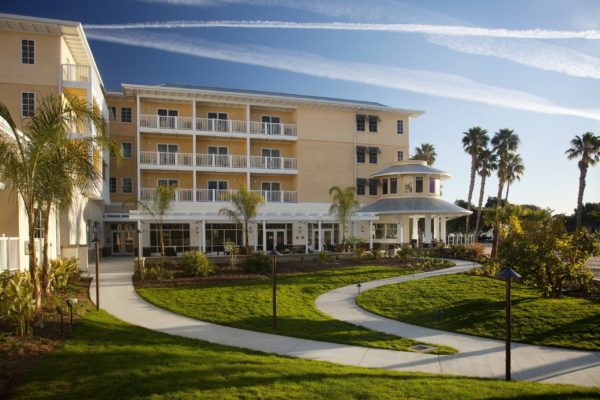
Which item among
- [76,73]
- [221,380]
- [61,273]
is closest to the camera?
[221,380]

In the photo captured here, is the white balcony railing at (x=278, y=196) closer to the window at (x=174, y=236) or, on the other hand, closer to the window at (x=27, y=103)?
the window at (x=174, y=236)

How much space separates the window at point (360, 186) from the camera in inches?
1548

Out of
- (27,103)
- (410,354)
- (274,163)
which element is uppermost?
(27,103)

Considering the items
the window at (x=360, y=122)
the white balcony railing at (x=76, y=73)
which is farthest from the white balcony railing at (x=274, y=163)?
the white balcony railing at (x=76, y=73)

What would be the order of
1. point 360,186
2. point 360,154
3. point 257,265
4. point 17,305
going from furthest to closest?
point 360,154 → point 360,186 → point 257,265 → point 17,305

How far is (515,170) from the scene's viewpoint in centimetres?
4941

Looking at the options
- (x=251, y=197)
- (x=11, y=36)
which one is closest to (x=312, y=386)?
(x=251, y=197)

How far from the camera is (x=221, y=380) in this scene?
6750mm

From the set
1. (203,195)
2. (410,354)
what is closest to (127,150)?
(203,195)

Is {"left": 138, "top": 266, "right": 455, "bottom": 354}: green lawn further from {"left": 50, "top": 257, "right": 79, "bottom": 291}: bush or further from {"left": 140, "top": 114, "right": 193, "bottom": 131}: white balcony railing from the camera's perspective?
{"left": 140, "top": 114, "right": 193, "bottom": 131}: white balcony railing

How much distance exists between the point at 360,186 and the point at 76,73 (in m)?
24.2

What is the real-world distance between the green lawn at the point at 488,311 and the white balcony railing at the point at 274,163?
65.9 feet

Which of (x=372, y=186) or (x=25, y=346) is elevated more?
(x=372, y=186)

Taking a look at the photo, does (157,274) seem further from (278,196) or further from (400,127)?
(400,127)
